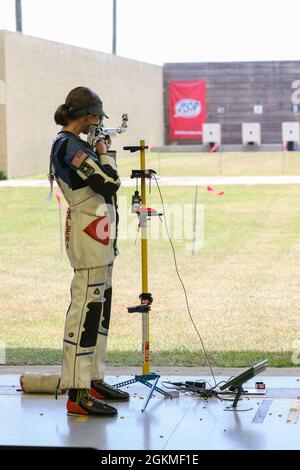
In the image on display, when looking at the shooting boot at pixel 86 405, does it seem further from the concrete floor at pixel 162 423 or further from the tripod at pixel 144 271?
the tripod at pixel 144 271

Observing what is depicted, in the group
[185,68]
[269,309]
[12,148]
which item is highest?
[185,68]

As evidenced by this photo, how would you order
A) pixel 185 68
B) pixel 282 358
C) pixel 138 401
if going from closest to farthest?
pixel 138 401, pixel 282 358, pixel 185 68

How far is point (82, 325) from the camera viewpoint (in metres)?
4.10

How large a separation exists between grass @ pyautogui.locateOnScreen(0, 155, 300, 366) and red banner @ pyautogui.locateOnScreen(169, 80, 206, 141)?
43.1ft

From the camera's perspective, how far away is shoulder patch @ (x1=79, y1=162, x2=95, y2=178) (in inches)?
156

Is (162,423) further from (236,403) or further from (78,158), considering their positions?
(78,158)

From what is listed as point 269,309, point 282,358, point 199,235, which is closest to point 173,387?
point 282,358

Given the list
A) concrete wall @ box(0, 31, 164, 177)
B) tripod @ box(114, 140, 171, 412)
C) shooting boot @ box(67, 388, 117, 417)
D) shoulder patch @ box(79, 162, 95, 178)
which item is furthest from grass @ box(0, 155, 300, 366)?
concrete wall @ box(0, 31, 164, 177)

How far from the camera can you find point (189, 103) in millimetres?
27281

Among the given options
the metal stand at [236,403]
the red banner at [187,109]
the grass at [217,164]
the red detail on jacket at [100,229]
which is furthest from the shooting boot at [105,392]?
the red banner at [187,109]

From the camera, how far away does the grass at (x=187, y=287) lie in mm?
5852

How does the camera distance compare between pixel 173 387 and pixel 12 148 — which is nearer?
pixel 173 387

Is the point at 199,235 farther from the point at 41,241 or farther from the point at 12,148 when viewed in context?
the point at 12,148

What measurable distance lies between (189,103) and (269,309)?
20536mm
